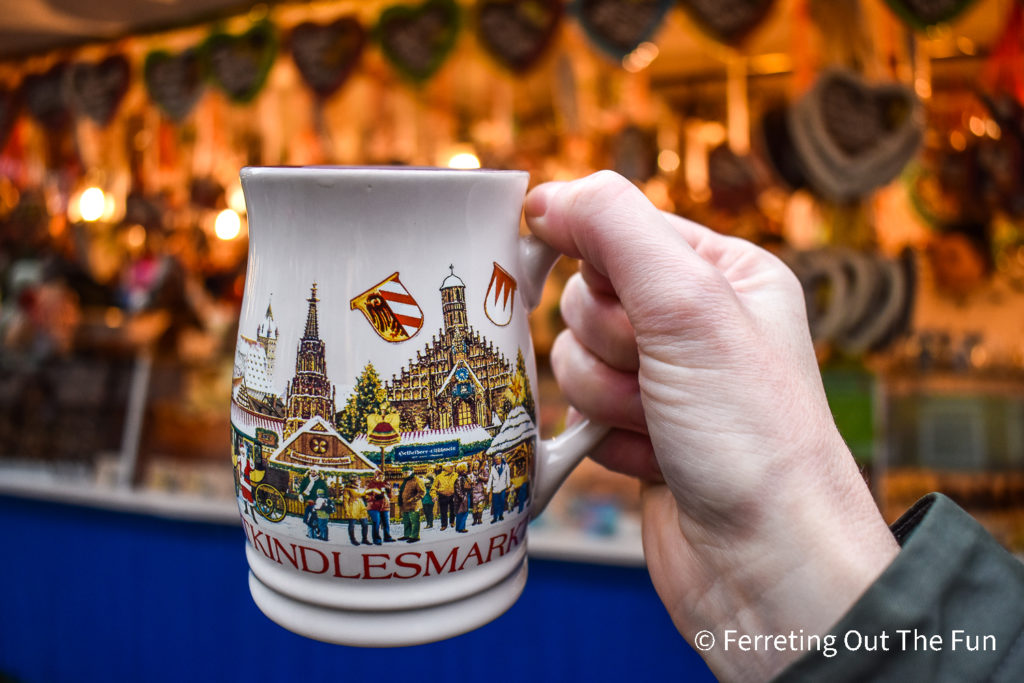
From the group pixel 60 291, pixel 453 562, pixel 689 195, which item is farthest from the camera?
pixel 60 291

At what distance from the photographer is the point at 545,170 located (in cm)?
232

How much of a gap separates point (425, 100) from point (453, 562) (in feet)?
7.00

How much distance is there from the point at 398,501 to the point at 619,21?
1532mm

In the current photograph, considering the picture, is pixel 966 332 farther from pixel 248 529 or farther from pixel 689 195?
pixel 248 529

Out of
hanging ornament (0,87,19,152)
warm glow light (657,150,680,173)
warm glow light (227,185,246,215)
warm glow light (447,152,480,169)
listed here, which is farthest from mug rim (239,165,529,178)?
hanging ornament (0,87,19,152)

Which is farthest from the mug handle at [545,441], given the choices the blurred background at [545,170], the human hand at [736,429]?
the blurred background at [545,170]

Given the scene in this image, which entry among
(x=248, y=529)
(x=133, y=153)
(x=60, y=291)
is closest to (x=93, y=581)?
(x=60, y=291)

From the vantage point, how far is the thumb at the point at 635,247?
55 centimetres

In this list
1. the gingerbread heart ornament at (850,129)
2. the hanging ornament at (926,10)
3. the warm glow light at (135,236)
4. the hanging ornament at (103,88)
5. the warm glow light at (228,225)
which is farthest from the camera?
the warm glow light at (228,225)

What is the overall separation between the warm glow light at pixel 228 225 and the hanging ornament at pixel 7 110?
0.83m

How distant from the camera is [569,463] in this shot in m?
0.63

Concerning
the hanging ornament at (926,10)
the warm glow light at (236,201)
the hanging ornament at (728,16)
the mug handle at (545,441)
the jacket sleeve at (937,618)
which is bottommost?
the jacket sleeve at (937,618)

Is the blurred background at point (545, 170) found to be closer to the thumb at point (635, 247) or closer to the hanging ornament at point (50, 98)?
the hanging ornament at point (50, 98)

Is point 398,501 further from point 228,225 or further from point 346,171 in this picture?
point 228,225
